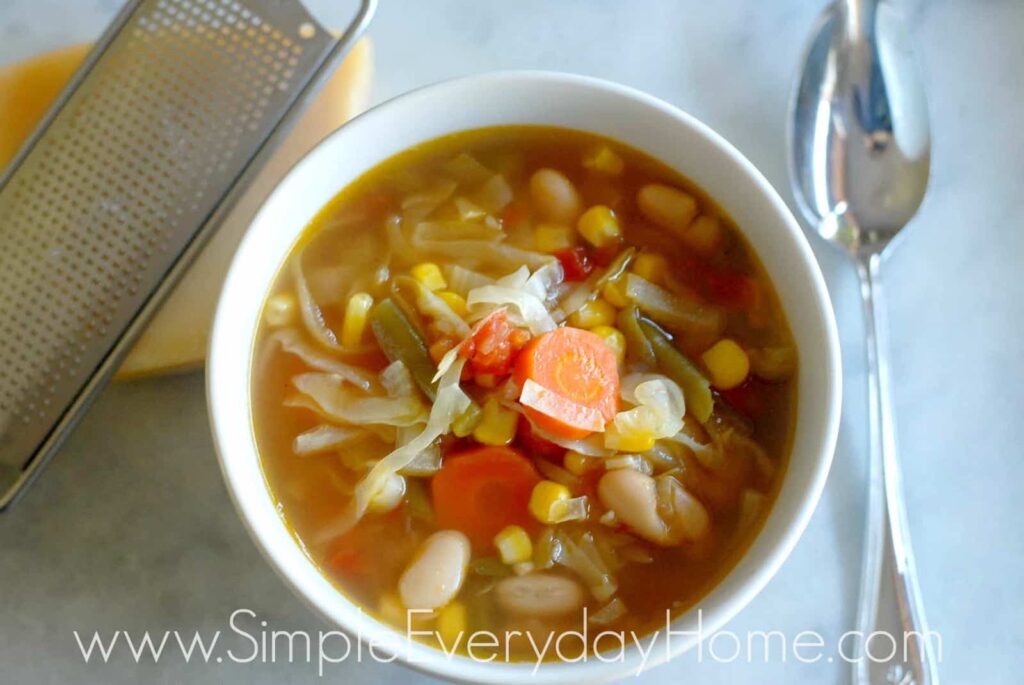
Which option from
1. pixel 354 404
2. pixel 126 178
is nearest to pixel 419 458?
pixel 354 404

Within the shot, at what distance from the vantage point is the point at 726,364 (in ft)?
4.91

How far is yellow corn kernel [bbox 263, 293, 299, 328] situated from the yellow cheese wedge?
24 centimetres

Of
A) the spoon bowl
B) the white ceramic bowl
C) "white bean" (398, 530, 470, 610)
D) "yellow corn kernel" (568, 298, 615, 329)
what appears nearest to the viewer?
the white ceramic bowl

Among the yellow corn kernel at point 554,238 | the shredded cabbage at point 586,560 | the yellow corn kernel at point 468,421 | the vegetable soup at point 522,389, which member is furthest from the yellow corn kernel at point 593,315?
the shredded cabbage at point 586,560

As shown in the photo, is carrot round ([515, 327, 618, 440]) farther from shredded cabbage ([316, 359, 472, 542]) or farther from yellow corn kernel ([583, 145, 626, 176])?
yellow corn kernel ([583, 145, 626, 176])

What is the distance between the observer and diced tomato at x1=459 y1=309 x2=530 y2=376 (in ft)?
4.82

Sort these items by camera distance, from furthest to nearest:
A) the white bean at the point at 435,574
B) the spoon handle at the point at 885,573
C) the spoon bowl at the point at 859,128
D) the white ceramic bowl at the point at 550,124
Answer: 1. the spoon bowl at the point at 859,128
2. the spoon handle at the point at 885,573
3. the white bean at the point at 435,574
4. the white ceramic bowl at the point at 550,124

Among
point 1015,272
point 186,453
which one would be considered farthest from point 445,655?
point 1015,272

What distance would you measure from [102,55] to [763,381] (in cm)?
126

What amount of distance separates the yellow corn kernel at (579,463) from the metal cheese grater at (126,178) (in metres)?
0.75

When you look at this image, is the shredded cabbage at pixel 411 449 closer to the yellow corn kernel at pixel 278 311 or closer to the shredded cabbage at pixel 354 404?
the shredded cabbage at pixel 354 404

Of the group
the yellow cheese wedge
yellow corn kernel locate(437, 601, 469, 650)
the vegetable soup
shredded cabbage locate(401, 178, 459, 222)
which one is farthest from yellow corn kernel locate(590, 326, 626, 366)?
the yellow cheese wedge

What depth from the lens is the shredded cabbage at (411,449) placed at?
144cm

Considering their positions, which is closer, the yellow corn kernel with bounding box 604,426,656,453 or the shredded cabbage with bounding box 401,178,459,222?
the yellow corn kernel with bounding box 604,426,656,453
